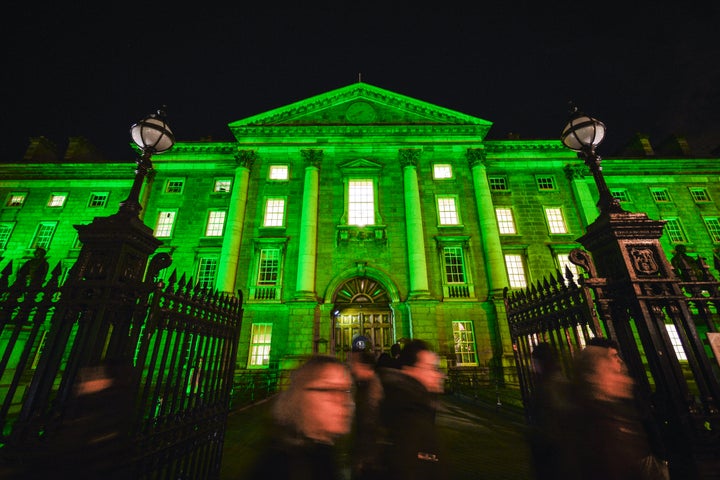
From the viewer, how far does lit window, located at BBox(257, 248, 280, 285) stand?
1809cm

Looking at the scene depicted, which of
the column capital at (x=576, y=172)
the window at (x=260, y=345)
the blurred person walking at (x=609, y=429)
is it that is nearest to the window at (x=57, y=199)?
the window at (x=260, y=345)

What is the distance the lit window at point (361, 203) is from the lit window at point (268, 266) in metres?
4.97

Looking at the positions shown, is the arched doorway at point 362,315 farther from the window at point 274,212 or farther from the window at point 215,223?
the window at point 215,223

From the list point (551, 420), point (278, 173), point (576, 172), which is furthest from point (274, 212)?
point (576, 172)

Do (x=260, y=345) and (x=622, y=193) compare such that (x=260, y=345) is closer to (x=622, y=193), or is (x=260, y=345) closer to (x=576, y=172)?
(x=576, y=172)

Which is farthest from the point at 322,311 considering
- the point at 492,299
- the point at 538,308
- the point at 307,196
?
the point at 538,308

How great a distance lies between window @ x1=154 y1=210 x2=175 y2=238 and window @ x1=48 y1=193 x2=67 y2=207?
7.80m

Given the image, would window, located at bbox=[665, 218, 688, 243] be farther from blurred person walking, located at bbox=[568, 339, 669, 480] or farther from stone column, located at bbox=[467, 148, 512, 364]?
blurred person walking, located at bbox=[568, 339, 669, 480]

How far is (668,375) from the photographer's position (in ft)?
11.5

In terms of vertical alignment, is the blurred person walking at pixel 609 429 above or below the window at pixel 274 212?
below

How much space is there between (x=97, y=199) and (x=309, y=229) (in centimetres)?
1615

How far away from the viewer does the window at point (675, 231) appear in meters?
20.9

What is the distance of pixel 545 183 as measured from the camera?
21.7 meters

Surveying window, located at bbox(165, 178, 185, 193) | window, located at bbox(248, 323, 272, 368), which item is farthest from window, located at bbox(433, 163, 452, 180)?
window, located at bbox(165, 178, 185, 193)
